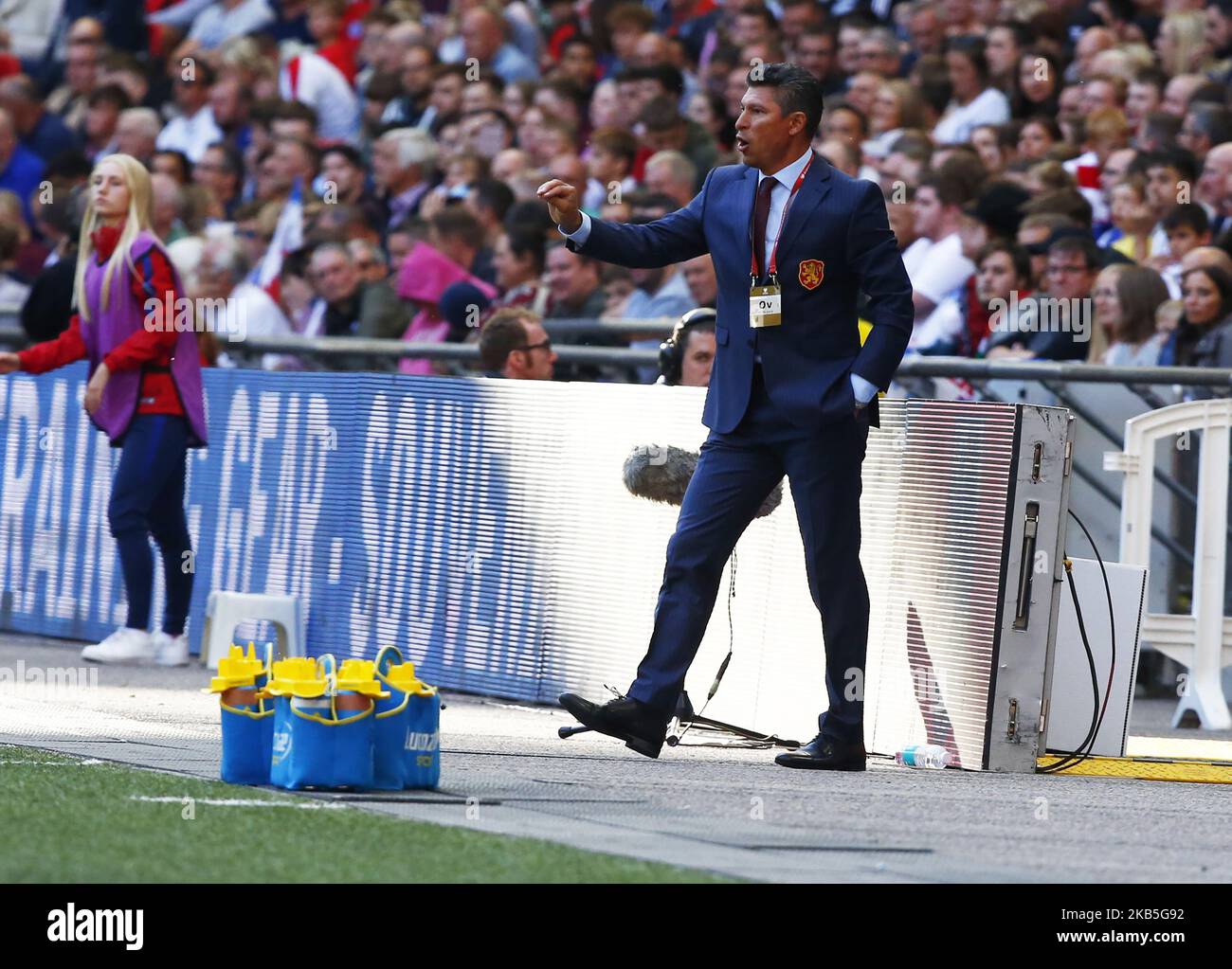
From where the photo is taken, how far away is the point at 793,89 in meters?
8.30

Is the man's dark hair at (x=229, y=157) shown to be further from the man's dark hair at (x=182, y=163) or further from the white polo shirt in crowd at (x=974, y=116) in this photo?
the white polo shirt in crowd at (x=974, y=116)

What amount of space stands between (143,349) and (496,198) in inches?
171

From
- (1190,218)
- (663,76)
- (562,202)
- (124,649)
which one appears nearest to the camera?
(562,202)

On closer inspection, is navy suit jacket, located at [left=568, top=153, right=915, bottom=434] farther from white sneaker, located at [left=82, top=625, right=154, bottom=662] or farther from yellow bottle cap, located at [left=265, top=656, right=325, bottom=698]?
white sneaker, located at [left=82, top=625, right=154, bottom=662]

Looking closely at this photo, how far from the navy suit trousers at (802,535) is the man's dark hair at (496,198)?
7574mm

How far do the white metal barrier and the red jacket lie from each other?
4.51 meters

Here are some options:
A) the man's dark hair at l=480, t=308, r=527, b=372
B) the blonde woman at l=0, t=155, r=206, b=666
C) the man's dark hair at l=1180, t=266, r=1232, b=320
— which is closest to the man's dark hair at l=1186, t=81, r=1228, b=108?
the man's dark hair at l=1180, t=266, r=1232, b=320

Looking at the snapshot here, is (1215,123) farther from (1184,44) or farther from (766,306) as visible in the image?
(766,306)

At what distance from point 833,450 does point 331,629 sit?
4.31 m

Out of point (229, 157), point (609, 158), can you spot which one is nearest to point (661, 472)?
point (609, 158)
